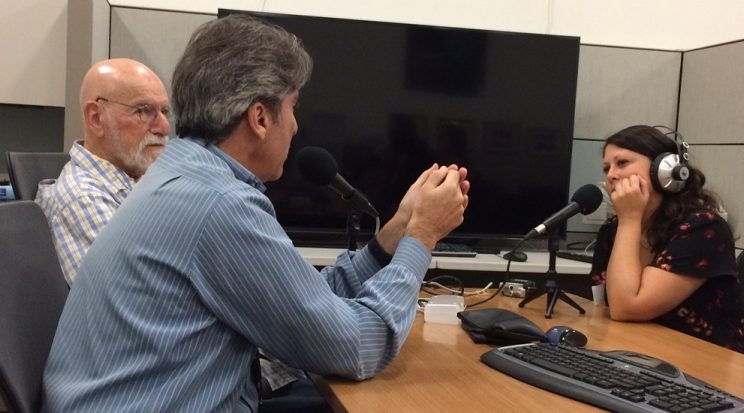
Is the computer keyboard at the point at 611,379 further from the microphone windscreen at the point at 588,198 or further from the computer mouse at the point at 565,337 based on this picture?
the microphone windscreen at the point at 588,198

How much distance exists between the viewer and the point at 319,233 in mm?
3275

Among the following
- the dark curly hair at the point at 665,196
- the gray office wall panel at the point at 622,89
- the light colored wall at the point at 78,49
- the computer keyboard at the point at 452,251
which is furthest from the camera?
the gray office wall panel at the point at 622,89

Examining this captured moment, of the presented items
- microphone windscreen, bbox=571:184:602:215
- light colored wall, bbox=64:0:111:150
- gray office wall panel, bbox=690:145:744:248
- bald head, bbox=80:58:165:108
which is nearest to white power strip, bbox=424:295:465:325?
microphone windscreen, bbox=571:184:602:215

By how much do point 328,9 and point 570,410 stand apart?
2.81m

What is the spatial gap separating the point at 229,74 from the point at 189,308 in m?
0.40

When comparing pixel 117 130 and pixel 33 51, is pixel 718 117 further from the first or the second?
pixel 33 51

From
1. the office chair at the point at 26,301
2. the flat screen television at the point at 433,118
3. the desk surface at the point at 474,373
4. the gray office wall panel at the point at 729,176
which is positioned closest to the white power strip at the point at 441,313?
the desk surface at the point at 474,373

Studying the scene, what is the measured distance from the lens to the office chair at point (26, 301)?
0.98 m

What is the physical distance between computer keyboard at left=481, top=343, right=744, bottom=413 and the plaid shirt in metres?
1.05

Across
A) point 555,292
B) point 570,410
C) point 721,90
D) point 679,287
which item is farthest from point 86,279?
point 721,90

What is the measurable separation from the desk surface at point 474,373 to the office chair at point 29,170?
3.63 ft

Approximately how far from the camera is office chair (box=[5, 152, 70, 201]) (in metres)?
1.85

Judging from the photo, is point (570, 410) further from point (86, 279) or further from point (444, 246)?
point (444, 246)

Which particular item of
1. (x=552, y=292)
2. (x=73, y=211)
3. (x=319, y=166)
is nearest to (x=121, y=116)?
(x=73, y=211)
